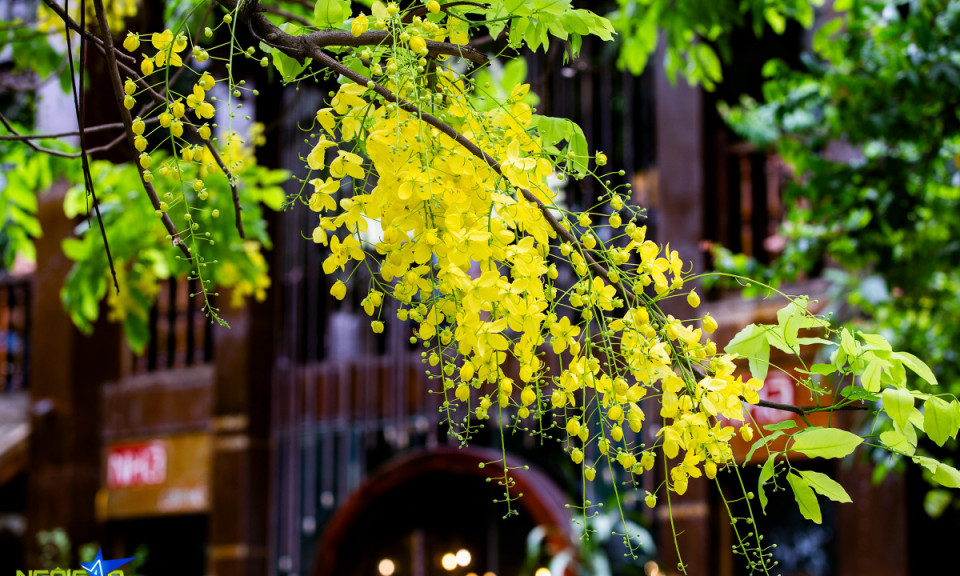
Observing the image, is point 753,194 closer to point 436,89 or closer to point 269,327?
point 269,327

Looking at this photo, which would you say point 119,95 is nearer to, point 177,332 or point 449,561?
point 449,561

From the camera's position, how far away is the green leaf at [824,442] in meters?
1.00

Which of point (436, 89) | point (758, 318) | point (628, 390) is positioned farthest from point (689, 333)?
point (758, 318)

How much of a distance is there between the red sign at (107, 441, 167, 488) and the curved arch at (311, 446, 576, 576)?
58.8 inches

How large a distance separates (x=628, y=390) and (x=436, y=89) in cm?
46

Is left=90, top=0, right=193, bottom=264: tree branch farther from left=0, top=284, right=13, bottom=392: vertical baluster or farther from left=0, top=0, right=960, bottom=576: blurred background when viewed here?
left=0, top=284, right=13, bottom=392: vertical baluster

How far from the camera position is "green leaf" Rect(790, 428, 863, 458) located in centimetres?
100

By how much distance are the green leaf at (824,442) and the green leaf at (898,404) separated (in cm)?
4

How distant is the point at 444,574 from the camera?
5.68 m

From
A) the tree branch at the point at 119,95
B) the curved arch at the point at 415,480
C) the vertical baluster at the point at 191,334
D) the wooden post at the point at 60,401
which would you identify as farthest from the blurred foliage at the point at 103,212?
the wooden post at the point at 60,401

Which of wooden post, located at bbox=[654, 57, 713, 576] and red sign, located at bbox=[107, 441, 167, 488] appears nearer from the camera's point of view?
wooden post, located at bbox=[654, 57, 713, 576]

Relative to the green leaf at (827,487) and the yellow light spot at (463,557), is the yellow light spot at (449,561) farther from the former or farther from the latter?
the green leaf at (827,487)

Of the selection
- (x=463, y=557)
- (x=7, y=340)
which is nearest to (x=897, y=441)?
(x=463, y=557)

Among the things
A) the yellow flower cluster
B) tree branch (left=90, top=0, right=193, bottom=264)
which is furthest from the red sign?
the yellow flower cluster
